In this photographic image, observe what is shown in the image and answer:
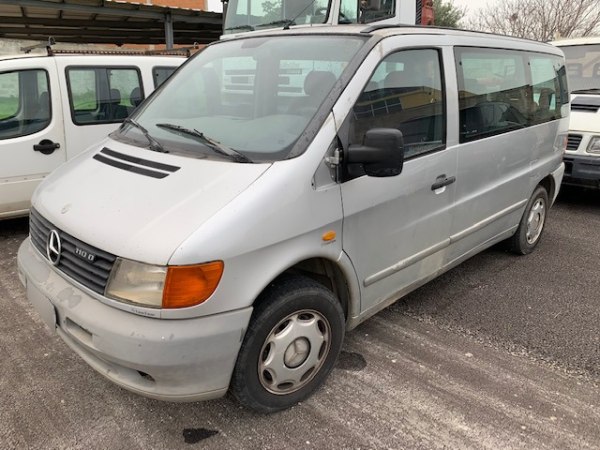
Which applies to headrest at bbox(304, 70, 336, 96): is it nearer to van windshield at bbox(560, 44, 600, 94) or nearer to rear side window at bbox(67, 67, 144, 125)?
rear side window at bbox(67, 67, 144, 125)

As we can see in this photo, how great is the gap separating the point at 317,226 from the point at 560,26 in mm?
22691

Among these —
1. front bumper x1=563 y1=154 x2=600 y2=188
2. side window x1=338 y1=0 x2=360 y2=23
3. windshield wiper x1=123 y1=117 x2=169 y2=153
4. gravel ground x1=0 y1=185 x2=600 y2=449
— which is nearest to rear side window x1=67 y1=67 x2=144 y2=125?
gravel ground x1=0 y1=185 x2=600 y2=449

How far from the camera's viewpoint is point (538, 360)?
308 cm

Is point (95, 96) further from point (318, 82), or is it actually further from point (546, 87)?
point (546, 87)

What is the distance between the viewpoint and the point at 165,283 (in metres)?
2.04

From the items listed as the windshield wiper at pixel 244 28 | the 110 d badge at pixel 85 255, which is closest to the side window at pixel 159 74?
the windshield wiper at pixel 244 28

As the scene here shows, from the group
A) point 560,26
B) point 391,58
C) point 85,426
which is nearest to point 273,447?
point 85,426

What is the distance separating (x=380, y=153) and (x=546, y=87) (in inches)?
113

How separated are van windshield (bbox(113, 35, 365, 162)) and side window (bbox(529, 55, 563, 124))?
2.23 metres

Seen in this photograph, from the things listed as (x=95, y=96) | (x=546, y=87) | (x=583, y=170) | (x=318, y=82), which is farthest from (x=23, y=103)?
(x=583, y=170)

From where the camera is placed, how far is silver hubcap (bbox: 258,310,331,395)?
95.7 inches

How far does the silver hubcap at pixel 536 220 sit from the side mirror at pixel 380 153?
105 inches

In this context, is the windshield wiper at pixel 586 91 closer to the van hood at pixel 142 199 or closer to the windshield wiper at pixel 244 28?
the windshield wiper at pixel 244 28

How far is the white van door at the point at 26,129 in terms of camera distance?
15.9 ft
